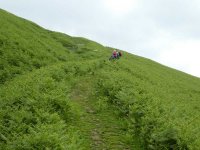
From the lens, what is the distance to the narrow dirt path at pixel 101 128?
1598cm

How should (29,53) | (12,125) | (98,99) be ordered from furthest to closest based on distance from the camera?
1. (29,53)
2. (98,99)
3. (12,125)

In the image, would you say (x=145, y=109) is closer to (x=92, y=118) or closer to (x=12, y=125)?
(x=92, y=118)

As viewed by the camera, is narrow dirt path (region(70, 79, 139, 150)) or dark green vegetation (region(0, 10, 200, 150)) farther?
narrow dirt path (region(70, 79, 139, 150))

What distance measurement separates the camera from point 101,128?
60.0 ft

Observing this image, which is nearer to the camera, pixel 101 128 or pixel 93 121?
pixel 101 128

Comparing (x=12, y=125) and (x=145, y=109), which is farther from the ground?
(x=145, y=109)

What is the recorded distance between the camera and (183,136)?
13.9m

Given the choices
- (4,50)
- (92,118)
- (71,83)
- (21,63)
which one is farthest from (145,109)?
(4,50)

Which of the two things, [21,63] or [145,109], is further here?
[21,63]

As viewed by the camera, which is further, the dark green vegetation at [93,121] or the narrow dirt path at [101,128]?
the narrow dirt path at [101,128]

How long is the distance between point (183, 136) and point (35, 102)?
24.0ft

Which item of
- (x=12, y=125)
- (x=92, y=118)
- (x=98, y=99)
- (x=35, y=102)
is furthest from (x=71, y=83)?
(x=12, y=125)

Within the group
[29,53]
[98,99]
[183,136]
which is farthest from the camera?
[29,53]

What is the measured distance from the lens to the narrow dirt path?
629 inches
